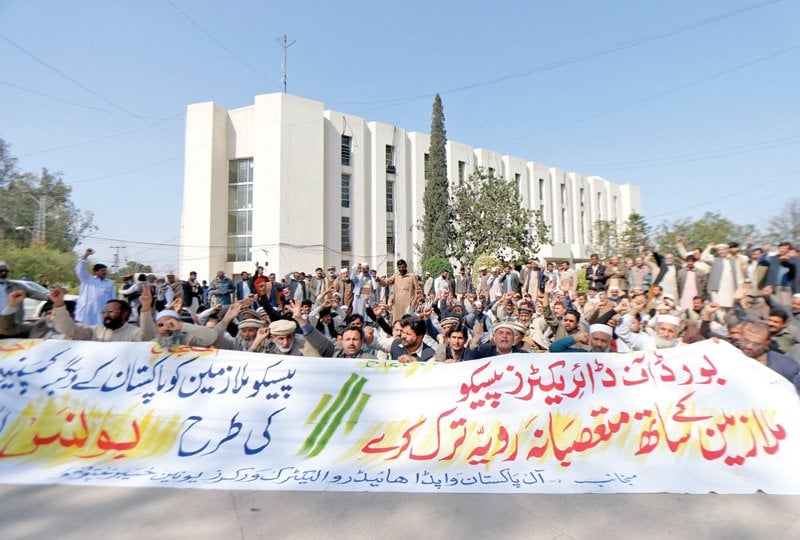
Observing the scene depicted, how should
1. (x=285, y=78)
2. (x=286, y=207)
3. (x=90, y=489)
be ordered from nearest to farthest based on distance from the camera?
1. (x=90, y=489)
2. (x=286, y=207)
3. (x=285, y=78)

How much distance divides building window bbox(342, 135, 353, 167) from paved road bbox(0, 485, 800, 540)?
30573 millimetres

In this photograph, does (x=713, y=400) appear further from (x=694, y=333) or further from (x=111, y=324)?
(x=111, y=324)

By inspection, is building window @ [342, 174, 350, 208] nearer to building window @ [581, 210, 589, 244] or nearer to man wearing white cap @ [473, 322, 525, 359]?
man wearing white cap @ [473, 322, 525, 359]

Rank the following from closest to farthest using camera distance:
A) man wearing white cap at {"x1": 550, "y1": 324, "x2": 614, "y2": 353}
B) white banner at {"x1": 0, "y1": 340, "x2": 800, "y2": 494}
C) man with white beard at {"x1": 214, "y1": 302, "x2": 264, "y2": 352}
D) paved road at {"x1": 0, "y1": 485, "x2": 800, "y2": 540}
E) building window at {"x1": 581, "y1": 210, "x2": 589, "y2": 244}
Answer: paved road at {"x1": 0, "y1": 485, "x2": 800, "y2": 540} → white banner at {"x1": 0, "y1": 340, "x2": 800, "y2": 494} → man wearing white cap at {"x1": 550, "y1": 324, "x2": 614, "y2": 353} → man with white beard at {"x1": 214, "y1": 302, "x2": 264, "y2": 352} → building window at {"x1": 581, "y1": 210, "x2": 589, "y2": 244}

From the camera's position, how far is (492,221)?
2994 centimetres

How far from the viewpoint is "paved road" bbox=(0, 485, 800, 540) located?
3051mm

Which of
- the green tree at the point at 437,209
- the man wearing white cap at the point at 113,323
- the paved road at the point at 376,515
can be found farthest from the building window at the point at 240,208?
the paved road at the point at 376,515

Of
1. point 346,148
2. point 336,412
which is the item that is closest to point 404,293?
point 336,412

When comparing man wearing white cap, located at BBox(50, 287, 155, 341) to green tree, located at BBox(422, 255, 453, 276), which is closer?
man wearing white cap, located at BBox(50, 287, 155, 341)

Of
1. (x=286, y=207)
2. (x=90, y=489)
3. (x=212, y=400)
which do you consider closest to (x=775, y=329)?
(x=212, y=400)

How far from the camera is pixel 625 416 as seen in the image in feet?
13.8

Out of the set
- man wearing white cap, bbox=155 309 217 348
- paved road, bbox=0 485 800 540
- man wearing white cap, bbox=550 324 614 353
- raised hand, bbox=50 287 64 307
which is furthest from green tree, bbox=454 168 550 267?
paved road, bbox=0 485 800 540

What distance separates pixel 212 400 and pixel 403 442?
5.72 feet

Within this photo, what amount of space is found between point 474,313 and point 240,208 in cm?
2380
